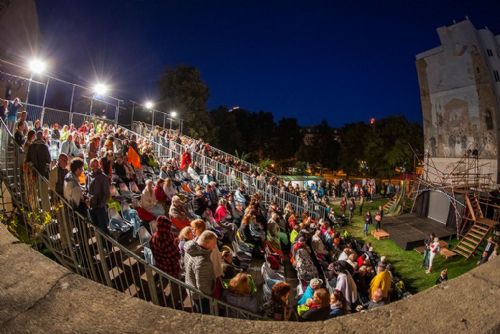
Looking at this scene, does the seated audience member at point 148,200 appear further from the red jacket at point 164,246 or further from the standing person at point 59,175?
the red jacket at point 164,246

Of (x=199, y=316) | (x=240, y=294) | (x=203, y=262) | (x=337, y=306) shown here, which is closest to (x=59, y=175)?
(x=203, y=262)

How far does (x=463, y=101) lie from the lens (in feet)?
80.8

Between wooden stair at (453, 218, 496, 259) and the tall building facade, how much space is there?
4.78 m

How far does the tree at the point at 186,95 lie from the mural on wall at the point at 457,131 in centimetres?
2714

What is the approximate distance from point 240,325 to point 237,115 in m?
69.2

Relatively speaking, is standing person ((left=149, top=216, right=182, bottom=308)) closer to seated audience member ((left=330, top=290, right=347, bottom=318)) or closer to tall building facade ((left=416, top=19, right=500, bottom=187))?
seated audience member ((left=330, top=290, right=347, bottom=318))

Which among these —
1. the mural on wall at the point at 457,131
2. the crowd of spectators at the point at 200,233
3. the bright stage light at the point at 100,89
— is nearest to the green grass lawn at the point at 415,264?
the crowd of spectators at the point at 200,233

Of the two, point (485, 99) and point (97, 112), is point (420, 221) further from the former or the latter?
point (97, 112)

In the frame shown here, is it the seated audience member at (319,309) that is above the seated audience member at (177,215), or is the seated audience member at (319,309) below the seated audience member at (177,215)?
below

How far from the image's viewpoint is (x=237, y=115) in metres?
69.6

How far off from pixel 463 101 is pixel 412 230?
12.9m

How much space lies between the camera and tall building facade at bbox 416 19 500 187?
2295cm

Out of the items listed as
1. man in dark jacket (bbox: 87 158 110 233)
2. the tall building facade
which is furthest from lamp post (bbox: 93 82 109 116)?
the tall building facade

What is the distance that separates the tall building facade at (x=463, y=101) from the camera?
23.0 m
